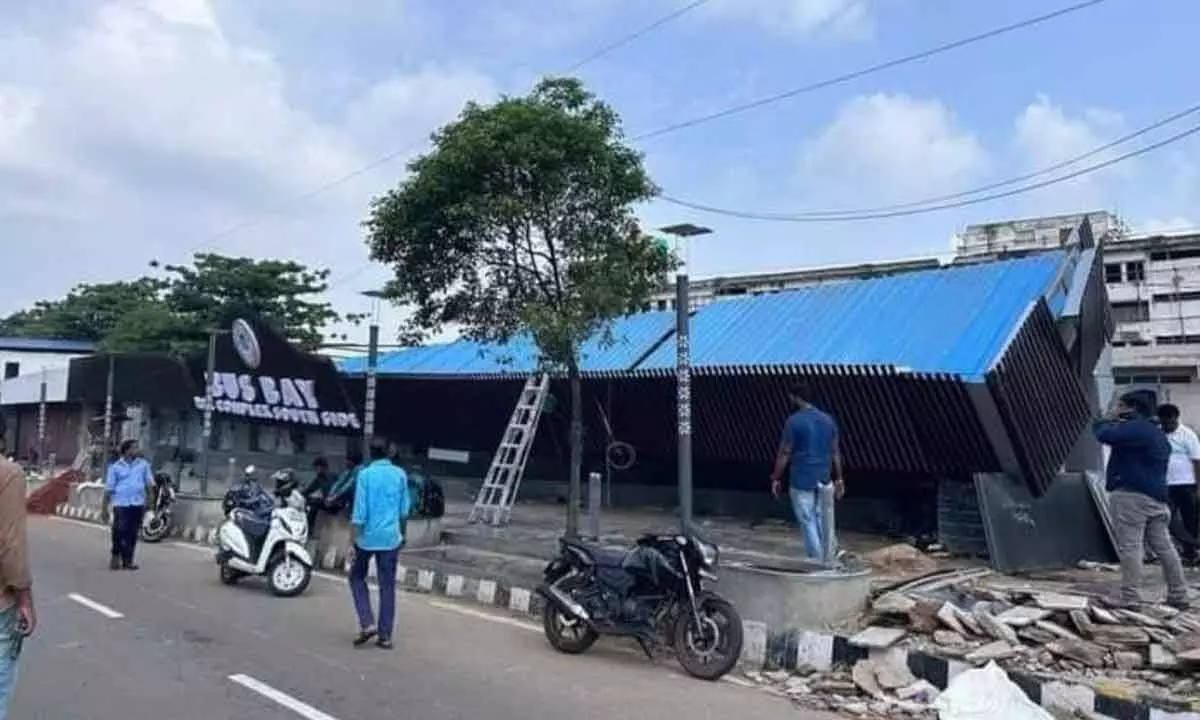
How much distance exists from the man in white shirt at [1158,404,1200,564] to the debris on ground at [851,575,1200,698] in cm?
358

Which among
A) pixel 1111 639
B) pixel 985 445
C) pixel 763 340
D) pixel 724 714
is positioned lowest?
pixel 724 714

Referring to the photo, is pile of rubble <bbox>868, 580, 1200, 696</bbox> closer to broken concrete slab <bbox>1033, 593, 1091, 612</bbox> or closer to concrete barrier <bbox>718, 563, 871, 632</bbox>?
broken concrete slab <bbox>1033, 593, 1091, 612</bbox>

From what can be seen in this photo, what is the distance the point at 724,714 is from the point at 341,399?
17.4 metres

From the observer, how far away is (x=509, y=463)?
54.6 ft

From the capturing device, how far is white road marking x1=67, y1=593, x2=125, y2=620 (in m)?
9.40

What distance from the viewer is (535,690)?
685 centimetres

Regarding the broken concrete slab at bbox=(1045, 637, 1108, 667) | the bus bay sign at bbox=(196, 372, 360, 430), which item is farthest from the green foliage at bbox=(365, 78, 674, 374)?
the bus bay sign at bbox=(196, 372, 360, 430)

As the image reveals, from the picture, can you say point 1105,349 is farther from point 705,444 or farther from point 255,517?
point 255,517

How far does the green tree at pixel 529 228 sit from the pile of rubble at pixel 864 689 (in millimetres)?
4494

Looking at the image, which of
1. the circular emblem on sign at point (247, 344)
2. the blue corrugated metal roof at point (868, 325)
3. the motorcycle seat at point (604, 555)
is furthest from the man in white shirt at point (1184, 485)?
the circular emblem on sign at point (247, 344)

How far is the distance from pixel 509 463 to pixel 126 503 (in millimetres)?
5930

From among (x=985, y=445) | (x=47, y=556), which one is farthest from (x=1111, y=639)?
(x=47, y=556)

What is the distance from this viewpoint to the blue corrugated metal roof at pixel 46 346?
49969mm

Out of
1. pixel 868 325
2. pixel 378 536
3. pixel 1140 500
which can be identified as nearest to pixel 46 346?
pixel 868 325
